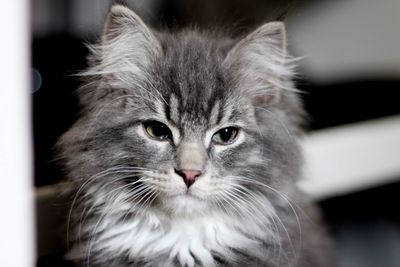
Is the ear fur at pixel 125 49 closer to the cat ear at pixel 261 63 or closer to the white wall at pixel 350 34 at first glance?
the cat ear at pixel 261 63

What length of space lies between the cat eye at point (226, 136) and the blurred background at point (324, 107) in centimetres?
28

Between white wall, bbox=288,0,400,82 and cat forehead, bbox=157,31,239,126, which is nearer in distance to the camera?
cat forehead, bbox=157,31,239,126

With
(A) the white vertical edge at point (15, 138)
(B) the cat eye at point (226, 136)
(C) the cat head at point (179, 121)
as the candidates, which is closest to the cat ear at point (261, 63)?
(C) the cat head at point (179, 121)

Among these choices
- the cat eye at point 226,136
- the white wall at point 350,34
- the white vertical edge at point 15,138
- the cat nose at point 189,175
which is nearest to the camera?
the white vertical edge at point 15,138

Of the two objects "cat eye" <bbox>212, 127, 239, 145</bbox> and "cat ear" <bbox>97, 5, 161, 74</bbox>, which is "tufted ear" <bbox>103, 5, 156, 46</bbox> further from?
"cat eye" <bbox>212, 127, 239, 145</bbox>

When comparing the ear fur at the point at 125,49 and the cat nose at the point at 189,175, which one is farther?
the ear fur at the point at 125,49

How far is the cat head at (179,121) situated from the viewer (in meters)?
1.27

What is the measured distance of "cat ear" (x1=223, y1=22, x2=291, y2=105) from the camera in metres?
1.37

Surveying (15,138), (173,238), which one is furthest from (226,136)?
(15,138)

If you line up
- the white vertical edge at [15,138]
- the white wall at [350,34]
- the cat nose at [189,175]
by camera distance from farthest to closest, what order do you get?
1. the white wall at [350,34]
2. the cat nose at [189,175]
3. the white vertical edge at [15,138]

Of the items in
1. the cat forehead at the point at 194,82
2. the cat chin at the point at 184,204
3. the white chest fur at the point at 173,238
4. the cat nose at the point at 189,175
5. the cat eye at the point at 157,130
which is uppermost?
the cat forehead at the point at 194,82

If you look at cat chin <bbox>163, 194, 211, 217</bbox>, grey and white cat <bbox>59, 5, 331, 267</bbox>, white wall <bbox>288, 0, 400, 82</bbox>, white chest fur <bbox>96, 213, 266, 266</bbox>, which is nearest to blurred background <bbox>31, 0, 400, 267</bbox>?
white wall <bbox>288, 0, 400, 82</bbox>

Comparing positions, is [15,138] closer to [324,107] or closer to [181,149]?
[181,149]

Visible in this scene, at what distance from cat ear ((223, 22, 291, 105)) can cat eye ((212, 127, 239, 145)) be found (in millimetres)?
105
